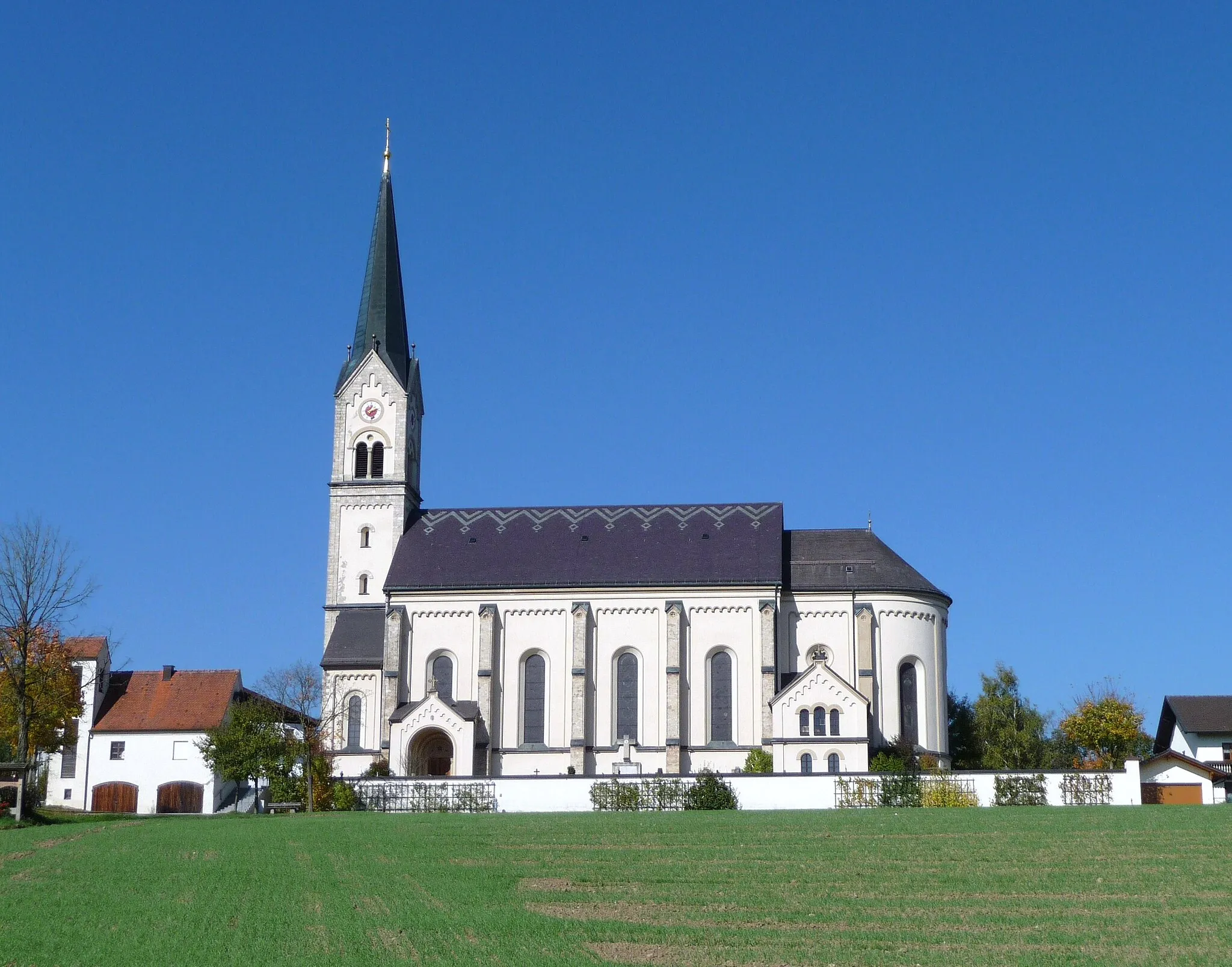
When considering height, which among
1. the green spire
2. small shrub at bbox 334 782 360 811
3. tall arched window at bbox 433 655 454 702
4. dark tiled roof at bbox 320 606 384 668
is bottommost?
small shrub at bbox 334 782 360 811

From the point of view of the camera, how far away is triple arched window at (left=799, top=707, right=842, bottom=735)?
6378 cm

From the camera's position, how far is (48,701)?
6631 centimetres

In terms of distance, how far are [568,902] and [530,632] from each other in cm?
4755

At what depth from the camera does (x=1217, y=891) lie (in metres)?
21.6

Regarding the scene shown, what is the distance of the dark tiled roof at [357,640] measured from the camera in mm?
68812

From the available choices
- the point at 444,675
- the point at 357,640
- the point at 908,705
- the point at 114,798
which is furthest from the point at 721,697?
the point at 114,798

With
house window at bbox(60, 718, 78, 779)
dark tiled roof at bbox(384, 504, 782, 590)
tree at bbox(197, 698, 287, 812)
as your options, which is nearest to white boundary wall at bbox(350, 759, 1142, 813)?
tree at bbox(197, 698, 287, 812)

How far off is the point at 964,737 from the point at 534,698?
24.2 meters

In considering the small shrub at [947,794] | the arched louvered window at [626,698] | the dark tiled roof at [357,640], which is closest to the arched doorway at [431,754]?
the dark tiled roof at [357,640]

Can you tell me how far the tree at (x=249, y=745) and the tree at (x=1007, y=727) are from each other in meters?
34.3

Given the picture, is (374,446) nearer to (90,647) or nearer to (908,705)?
(90,647)

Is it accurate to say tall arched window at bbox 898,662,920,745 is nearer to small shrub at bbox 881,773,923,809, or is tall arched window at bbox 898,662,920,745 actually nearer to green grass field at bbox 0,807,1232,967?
small shrub at bbox 881,773,923,809

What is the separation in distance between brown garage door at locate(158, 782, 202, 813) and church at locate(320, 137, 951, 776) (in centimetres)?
1082

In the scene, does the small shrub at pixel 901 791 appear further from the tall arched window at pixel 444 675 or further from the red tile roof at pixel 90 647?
the red tile roof at pixel 90 647
